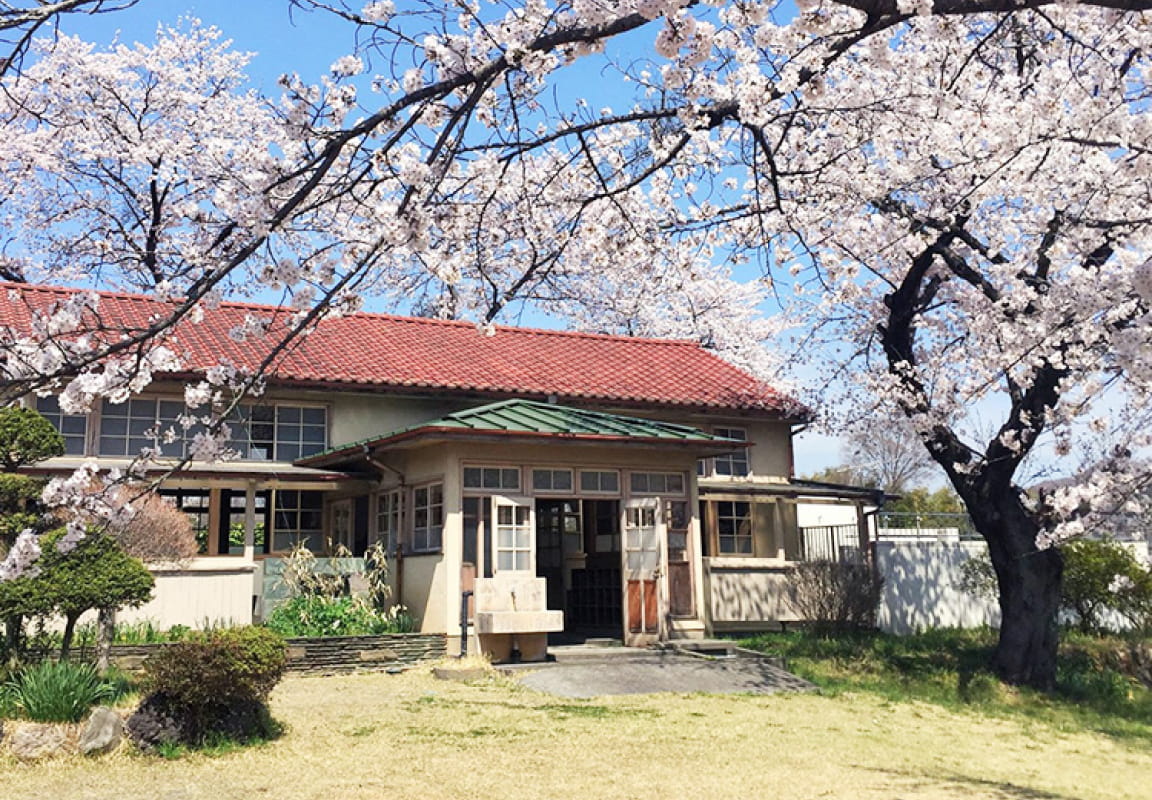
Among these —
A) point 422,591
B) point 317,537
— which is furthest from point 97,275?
point 422,591

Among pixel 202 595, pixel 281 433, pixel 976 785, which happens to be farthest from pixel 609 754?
pixel 281 433

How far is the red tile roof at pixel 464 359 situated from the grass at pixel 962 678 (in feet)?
15.2

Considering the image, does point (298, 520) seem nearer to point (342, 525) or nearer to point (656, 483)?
point (342, 525)

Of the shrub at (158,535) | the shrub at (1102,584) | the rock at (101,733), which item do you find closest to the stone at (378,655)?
the shrub at (158,535)

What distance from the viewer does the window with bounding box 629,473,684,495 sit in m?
14.5

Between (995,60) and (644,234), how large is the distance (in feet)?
18.7

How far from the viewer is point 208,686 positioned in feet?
25.5

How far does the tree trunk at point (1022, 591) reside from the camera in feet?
42.1

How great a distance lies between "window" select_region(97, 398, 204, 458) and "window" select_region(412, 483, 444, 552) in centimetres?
328

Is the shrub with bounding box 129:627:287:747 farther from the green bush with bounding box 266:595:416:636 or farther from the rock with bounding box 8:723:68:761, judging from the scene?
the green bush with bounding box 266:595:416:636

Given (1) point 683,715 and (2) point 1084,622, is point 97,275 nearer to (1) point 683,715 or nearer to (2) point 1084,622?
(1) point 683,715

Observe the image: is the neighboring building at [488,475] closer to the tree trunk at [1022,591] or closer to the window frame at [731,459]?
the window frame at [731,459]

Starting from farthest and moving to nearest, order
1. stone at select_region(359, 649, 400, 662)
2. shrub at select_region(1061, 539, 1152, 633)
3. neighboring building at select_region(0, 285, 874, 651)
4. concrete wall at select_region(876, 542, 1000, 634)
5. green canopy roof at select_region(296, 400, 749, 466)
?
1. concrete wall at select_region(876, 542, 1000, 634)
2. shrub at select_region(1061, 539, 1152, 633)
3. neighboring building at select_region(0, 285, 874, 651)
4. green canopy roof at select_region(296, 400, 749, 466)
5. stone at select_region(359, 649, 400, 662)

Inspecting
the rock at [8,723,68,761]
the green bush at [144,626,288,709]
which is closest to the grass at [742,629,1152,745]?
the green bush at [144,626,288,709]
